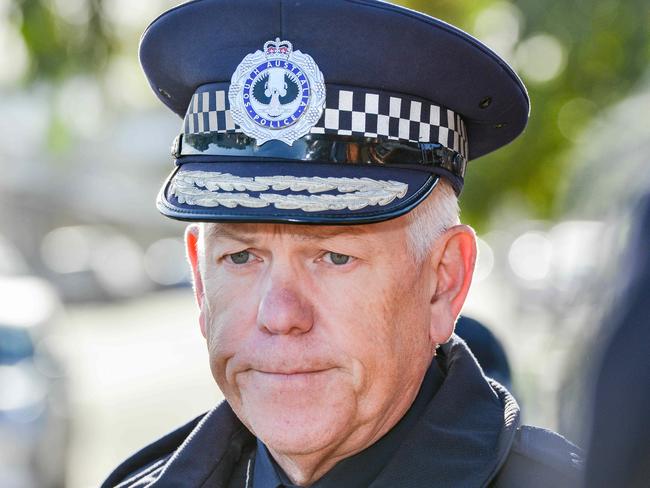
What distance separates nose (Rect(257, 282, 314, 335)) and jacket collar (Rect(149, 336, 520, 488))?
30cm

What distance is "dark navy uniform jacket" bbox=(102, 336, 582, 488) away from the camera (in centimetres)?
191

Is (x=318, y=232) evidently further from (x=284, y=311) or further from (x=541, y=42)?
(x=541, y=42)

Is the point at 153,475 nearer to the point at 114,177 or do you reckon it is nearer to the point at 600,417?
the point at 600,417

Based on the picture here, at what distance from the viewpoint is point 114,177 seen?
152ft

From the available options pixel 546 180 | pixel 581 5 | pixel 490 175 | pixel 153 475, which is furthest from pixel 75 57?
pixel 546 180

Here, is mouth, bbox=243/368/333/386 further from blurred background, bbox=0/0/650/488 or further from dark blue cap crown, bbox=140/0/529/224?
blurred background, bbox=0/0/650/488

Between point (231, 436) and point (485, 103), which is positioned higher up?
point (485, 103)

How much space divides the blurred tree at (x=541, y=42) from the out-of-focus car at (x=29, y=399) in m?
3.34

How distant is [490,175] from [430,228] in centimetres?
542

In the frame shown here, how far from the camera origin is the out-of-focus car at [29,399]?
7.05 meters

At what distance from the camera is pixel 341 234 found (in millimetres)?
2000

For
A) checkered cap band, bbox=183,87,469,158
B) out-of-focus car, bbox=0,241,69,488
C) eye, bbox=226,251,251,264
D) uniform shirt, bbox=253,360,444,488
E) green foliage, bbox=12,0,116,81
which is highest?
green foliage, bbox=12,0,116,81

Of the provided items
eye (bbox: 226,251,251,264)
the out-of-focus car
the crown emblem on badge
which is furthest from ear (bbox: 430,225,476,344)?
the out-of-focus car

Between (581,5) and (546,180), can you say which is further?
(546,180)
